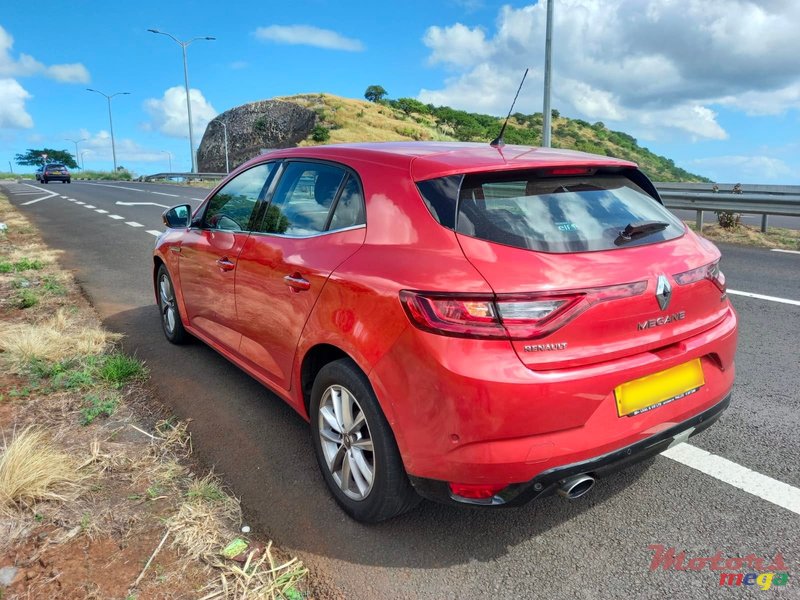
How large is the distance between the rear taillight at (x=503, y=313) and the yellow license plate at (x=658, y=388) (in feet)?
1.23

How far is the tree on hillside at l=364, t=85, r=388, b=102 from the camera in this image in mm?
85375

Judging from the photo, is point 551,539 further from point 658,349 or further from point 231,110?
point 231,110

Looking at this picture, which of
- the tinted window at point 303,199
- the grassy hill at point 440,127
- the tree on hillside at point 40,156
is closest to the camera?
the tinted window at point 303,199

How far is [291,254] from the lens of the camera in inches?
118

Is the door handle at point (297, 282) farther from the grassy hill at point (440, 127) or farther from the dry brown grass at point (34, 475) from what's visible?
the grassy hill at point (440, 127)

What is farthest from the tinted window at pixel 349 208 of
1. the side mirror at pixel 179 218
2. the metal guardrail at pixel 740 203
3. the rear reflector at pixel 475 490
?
the metal guardrail at pixel 740 203

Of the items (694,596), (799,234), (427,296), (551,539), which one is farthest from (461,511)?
(799,234)

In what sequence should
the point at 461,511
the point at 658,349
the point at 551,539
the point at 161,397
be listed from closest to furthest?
1. the point at 658,349
2. the point at 551,539
3. the point at 461,511
4. the point at 161,397

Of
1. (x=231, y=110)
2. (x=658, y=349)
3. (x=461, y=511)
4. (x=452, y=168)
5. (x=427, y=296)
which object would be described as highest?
(x=231, y=110)

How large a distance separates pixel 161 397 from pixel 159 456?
92cm

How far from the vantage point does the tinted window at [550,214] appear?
2.27 meters

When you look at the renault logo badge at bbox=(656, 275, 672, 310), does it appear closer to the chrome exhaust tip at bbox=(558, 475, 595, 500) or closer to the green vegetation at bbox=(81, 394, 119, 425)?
the chrome exhaust tip at bbox=(558, 475, 595, 500)

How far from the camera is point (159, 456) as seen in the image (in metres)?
3.18

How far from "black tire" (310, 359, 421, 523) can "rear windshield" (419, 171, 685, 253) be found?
768 mm
